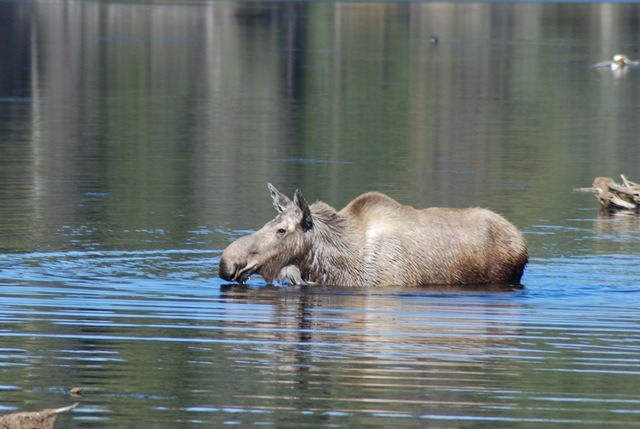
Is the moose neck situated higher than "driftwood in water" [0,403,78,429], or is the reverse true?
the moose neck

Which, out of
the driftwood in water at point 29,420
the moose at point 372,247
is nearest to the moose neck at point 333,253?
the moose at point 372,247

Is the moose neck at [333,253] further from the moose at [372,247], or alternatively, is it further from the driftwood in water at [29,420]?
the driftwood in water at [29,420]

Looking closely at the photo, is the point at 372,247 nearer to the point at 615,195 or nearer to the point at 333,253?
the point at 333,253

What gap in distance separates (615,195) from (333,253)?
968 centimetres

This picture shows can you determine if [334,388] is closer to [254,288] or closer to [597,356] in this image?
[597,356]

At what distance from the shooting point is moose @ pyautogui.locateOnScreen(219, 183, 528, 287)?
18.6 m

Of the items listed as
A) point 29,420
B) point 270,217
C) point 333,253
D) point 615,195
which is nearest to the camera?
point 29,420

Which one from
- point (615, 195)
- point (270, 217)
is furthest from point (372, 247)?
point (615, 195)

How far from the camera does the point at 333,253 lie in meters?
18.7

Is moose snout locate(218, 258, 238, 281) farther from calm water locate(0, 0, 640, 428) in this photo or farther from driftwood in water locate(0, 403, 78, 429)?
driftwood in water locate(0, 403, 78, 429)

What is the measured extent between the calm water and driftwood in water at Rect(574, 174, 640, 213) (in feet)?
2.00

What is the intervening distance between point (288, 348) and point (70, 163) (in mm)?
19203

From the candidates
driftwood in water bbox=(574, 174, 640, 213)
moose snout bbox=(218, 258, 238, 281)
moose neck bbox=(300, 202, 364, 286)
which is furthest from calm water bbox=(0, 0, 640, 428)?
driftwood in water bbox=(574, 174, 640, 213)

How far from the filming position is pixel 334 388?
12852mm
